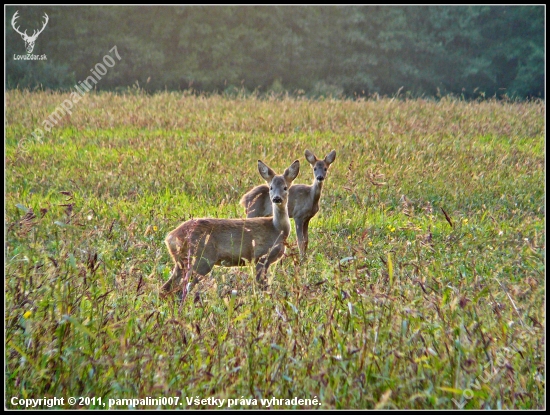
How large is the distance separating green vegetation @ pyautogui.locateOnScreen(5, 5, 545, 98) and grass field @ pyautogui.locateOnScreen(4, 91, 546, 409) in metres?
13.8

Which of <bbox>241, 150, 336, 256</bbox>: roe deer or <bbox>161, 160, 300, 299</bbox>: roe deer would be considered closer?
<bbox>161, 160, 300, 299</bbox>: roe deer

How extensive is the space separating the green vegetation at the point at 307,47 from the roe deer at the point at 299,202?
21.5m

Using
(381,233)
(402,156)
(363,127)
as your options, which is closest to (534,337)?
(381,233)

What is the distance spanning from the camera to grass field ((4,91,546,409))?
124 inches

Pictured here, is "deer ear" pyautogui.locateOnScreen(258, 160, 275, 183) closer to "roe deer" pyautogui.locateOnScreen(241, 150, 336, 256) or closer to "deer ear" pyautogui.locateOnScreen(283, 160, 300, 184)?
"deer ear" pyautogui.locateOnScreen(283, 160, 300, 184)

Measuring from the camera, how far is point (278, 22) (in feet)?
103

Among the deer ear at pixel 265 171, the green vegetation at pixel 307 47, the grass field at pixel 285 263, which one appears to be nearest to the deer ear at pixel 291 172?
the deer ear at pixel 265 171

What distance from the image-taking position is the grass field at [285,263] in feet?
10.3

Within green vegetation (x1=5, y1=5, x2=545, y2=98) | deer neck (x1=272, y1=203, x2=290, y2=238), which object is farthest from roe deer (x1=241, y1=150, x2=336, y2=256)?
green vegetation (x1=5, y1=5, x2=545, y2=98)

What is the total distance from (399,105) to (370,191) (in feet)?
26.6

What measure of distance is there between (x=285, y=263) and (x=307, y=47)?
27827 mm

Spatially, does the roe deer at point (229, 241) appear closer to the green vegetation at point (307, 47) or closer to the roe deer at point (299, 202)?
the roe deer at point (299, 202)

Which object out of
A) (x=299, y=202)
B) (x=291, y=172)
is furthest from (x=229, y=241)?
(x=299, y=202)

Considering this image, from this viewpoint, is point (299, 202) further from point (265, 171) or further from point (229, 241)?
point (229, 241)
